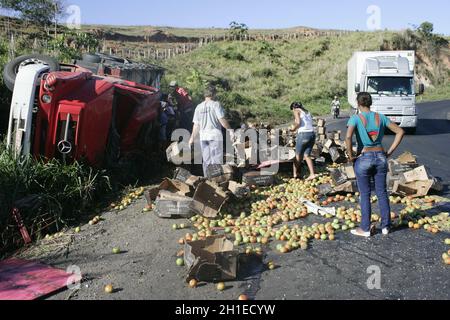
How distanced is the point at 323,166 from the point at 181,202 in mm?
4361

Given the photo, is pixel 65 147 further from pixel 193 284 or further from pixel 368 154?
pixel 368 154

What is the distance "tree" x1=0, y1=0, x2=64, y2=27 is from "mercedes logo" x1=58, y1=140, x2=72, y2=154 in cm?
4057

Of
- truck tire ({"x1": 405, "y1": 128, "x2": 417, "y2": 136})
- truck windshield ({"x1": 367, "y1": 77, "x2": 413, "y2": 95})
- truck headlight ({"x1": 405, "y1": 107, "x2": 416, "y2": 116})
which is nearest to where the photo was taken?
truck headlight ({"x1": 405, "y1": 107, "x2": 416, "y2": 116})

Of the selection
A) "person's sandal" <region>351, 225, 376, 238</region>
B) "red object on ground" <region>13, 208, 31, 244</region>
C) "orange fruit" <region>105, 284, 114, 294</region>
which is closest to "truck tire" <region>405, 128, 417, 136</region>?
"person's sandal" <region>351, 225, 376, 238</region>

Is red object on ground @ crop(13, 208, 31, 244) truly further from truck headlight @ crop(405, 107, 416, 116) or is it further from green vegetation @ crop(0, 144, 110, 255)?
truck headlight @ crop(405, 107, 416, 116)

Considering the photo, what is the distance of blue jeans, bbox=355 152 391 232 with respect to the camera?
238 inches

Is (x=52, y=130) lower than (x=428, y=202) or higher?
higher

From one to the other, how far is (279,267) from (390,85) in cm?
1360

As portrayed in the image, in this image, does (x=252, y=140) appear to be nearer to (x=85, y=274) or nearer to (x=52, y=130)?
(x=52, y=130)

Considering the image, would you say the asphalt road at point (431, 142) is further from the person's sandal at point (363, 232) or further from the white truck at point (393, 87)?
the person's sandal at point (363, 232)

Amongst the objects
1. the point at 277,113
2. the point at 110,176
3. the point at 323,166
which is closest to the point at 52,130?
the point at 110,176

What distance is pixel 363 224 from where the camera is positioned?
6.20m

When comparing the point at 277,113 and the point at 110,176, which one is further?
the point at 277,113

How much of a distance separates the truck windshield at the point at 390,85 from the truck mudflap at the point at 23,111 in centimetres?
1282
